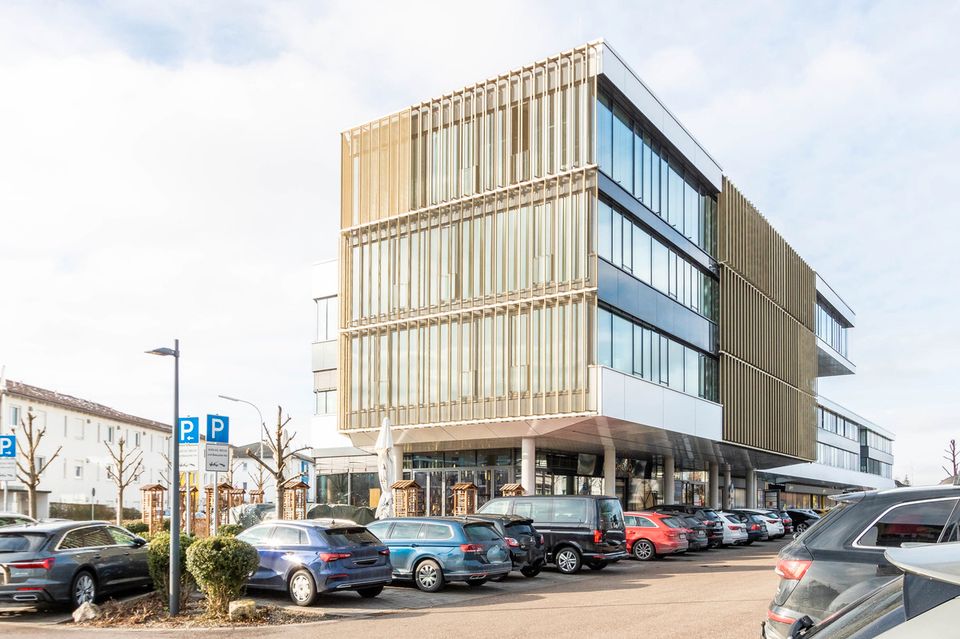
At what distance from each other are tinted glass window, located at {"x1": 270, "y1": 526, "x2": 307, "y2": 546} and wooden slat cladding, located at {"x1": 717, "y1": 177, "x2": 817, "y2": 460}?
31.5 metres

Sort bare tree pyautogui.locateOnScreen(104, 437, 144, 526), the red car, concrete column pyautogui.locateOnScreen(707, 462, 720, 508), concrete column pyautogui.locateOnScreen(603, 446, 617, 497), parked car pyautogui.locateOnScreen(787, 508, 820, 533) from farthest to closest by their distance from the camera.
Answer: concrete column pyautogui.locateOnScreen(707, 462, 720, 508) < parked car pyautogui.locateOnScreen(787, 508, 820, 533) < bare tree pyautogui.locateOnScreen(104, 437, 144, 526) < concrete column pyautogui.locateOnScreen(603, 446, 617, 497) < the red car

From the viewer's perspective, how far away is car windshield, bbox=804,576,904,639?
3.11 metres

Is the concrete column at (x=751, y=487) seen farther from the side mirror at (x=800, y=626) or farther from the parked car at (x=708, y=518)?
the side mirror at (x=800, y=626)

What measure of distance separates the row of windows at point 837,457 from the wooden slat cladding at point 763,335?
2076cm

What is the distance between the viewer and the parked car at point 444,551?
19359mm

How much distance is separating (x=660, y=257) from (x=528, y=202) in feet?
23.5

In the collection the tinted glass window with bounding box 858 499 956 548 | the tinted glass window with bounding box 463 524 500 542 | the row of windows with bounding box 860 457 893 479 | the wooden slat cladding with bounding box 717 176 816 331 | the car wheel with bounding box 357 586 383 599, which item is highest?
the wooden slat cladding with bounding box 717 176 816 331

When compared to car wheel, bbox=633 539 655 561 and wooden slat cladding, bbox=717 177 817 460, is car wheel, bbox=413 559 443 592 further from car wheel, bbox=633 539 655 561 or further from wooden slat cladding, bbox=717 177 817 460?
wooden slat cladding, bbox=717 177 817 460

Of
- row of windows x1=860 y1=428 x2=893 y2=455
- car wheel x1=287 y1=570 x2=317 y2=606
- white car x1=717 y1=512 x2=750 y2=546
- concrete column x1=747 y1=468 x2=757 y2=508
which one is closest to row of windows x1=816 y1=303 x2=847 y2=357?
concrete column x1=747 y1=468 x2=757 y2=508

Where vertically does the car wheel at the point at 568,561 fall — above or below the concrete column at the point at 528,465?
below

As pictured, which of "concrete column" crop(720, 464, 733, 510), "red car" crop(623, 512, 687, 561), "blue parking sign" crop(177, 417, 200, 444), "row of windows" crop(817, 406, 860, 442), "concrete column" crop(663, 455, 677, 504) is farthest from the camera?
"row of windows" crop(817, 406, 860, 442)

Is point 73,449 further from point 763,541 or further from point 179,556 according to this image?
point 179,556

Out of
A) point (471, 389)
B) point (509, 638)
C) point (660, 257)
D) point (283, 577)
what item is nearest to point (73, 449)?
point (471, 389)

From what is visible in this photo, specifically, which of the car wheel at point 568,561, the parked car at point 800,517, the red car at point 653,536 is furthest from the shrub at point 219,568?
the parked car at point 800,517
